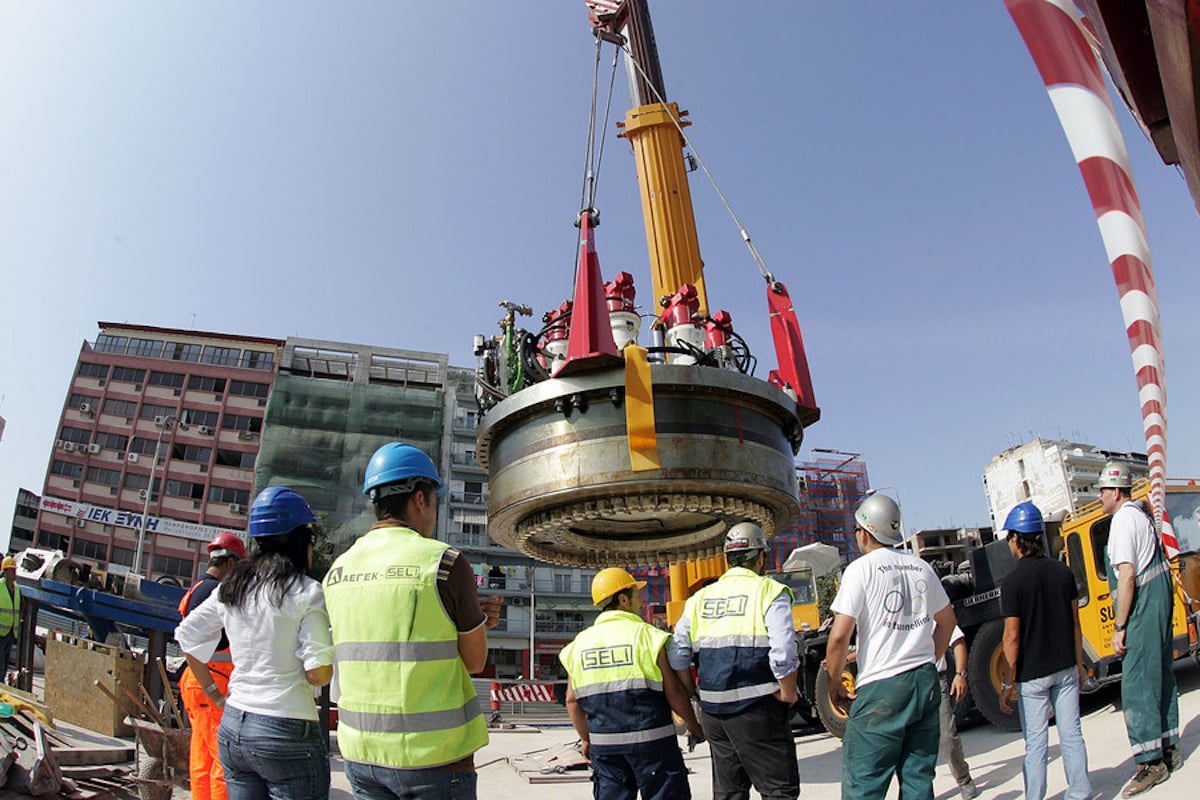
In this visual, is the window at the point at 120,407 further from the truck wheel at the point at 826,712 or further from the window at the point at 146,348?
the truck wheel at the point at 826,712

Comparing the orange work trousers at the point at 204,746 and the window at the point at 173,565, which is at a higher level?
the window at the point at 173,565

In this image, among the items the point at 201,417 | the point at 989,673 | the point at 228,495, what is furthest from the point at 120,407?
the point at 989,673

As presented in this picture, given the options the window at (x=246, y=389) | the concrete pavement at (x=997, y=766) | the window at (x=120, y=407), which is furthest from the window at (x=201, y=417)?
the concrete pavement at (x=997, y=766)

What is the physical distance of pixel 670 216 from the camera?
10023 mm

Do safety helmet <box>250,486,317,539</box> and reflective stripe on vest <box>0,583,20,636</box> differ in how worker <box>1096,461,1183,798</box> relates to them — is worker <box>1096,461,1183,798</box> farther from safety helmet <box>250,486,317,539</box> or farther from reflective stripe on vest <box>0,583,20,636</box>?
reflective stripe on vest <box>0,583,20,636</box>

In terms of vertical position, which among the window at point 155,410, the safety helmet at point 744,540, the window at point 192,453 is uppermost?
the window at point 155,410

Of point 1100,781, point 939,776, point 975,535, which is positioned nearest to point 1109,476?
point 1100,781

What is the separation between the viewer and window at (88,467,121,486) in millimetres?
44941

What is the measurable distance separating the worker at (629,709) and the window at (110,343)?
55288 mm

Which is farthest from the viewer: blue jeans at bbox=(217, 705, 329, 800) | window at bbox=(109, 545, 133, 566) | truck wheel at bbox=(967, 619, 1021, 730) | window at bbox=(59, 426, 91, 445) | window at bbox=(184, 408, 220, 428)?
window at bbox=(184, 408, 220, 428)

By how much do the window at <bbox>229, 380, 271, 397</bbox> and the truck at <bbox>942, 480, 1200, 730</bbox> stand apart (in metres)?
47.3

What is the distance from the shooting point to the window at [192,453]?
4563 cm

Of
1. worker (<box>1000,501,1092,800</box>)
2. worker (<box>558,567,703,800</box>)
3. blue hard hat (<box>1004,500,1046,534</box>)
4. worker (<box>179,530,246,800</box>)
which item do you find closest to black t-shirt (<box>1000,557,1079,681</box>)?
worker (<box>1000,501,1092,800</box>)

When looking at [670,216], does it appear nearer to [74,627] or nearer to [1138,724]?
[1138,724]
